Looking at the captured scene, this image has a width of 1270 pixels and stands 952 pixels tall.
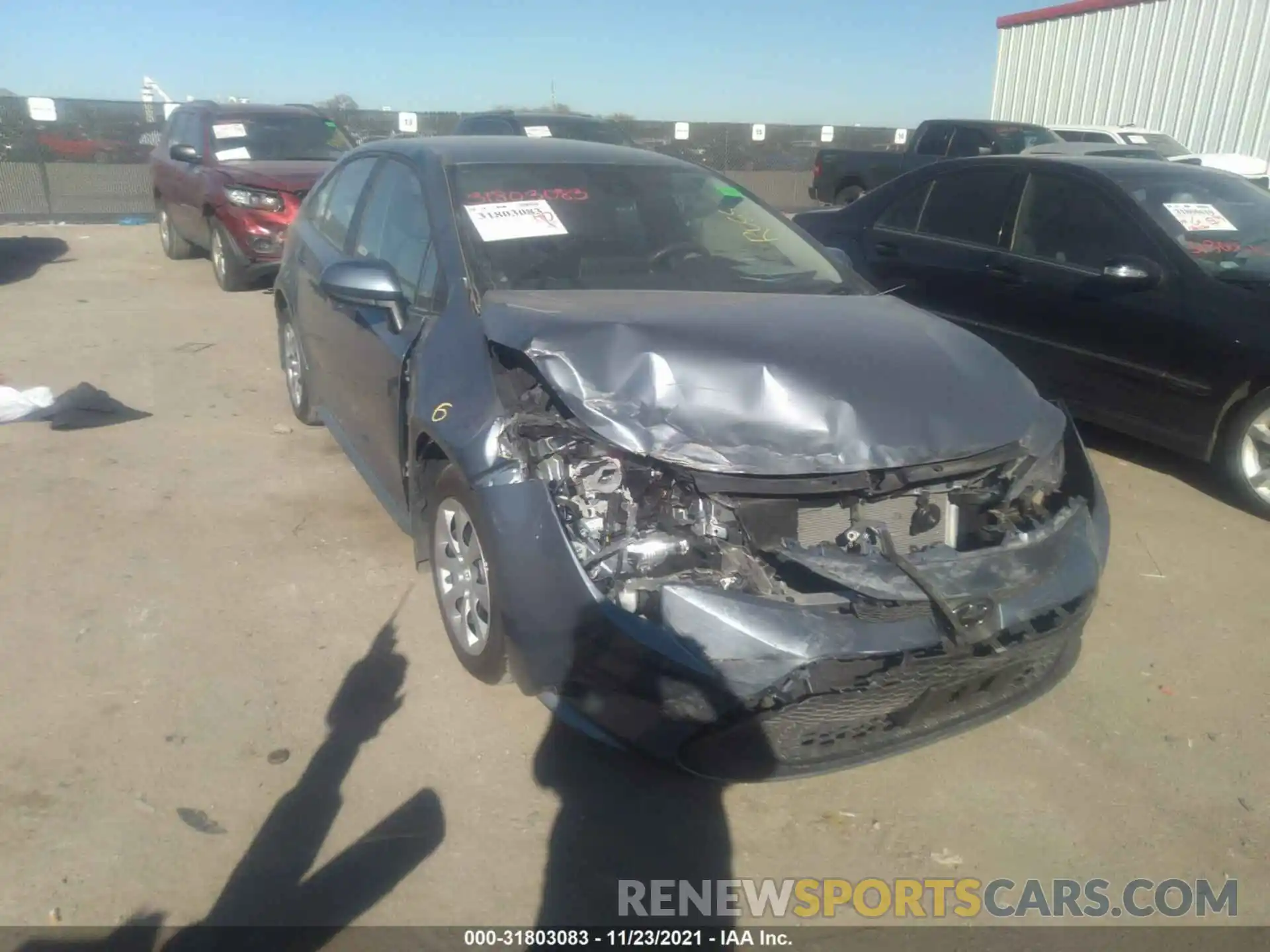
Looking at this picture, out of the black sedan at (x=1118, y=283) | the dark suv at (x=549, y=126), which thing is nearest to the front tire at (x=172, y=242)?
the dark suv at (x=549, y=126)

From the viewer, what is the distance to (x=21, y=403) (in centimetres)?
598

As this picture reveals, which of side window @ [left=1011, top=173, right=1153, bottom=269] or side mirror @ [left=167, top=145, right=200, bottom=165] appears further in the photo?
side mirror @ [left=167, top=145, right=200, bottom=165]

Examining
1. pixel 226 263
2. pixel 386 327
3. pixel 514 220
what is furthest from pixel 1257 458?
pixel 226 263

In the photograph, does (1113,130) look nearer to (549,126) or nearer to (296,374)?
(549,126)

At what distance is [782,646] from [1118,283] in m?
3.73

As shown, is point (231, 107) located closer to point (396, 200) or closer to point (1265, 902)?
point (396, 200)

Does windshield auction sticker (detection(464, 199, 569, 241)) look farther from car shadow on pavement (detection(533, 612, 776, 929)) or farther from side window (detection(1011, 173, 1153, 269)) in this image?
side window (detection(1011, 173, 1153, 269))

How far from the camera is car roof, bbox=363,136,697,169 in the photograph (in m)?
4.12

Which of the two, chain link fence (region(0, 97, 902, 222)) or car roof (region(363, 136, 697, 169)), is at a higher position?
car roof (region(363, 136, 697, 169))

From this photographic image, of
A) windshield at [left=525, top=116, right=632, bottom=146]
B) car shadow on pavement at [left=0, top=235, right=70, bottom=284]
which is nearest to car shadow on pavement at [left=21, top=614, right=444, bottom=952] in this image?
car shadow on pavement at [left=0, top=235, right=70, bottom=284]

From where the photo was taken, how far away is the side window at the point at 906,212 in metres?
6.73

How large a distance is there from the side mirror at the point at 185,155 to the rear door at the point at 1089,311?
783 cm

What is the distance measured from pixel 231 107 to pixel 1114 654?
10.5 m

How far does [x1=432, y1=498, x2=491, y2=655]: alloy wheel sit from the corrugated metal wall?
17276 mm
